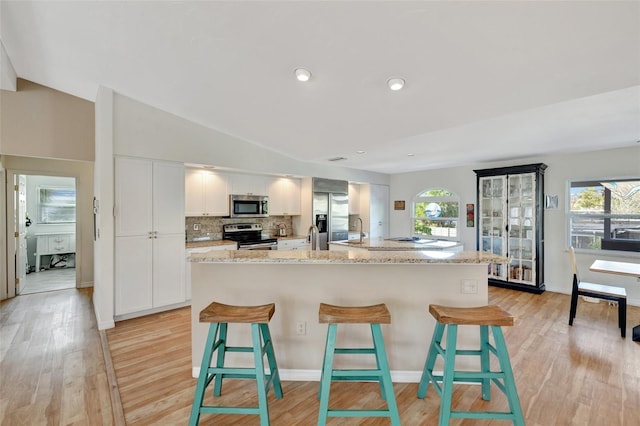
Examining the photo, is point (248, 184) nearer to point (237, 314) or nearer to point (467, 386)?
point (237, 314)

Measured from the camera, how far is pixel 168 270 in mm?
3797

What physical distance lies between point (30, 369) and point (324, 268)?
2660 mm

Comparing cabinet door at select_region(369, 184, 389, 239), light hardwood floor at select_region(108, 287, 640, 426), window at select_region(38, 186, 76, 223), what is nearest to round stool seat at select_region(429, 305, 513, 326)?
light hardwood floor at select_region(108, 287, 640, 426)

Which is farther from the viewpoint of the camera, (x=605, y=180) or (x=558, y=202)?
(x=558, y=202)

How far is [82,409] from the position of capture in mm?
1944

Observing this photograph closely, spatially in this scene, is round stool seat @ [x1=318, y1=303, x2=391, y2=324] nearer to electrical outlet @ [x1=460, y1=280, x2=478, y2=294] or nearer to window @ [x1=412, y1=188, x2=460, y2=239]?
electrical outlet @ [x1=460, y1=280, x2=478, y2=294]

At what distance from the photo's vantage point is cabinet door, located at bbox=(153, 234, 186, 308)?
12.1 ft

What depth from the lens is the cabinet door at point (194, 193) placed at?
4.29 meters

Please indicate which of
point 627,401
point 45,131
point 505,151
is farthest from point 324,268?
point 45,131

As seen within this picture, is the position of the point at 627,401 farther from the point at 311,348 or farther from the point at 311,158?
the point at 311,158

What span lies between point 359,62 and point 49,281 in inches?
262

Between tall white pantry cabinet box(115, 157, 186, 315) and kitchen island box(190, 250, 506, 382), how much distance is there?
1777mm

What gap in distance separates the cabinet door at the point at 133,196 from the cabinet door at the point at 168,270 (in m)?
0.28

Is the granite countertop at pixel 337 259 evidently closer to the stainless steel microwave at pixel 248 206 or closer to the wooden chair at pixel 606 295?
the wooden chair at pixel 606 295
